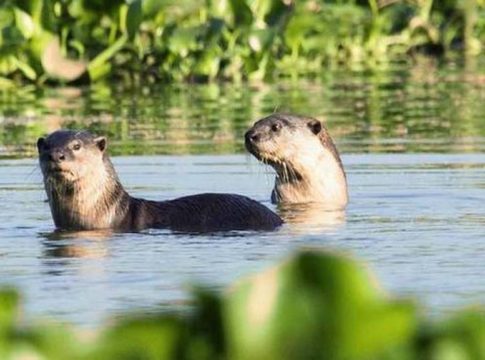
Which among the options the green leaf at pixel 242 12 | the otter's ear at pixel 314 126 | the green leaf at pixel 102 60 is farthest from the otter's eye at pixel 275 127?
the green leaf at pixel 102 60

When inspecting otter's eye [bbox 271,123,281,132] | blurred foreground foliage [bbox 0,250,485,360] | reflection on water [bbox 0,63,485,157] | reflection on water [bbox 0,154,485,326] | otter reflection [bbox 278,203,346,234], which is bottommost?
otter reflection [bbox 278,203,346,234]

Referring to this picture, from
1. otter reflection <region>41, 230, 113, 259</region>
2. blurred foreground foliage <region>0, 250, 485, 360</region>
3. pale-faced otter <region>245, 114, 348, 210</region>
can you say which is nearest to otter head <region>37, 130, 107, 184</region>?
otter reflection <region>41, 230, 113, 259</region>

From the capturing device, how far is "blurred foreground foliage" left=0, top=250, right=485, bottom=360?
2.79m

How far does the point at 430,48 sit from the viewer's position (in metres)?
27.0

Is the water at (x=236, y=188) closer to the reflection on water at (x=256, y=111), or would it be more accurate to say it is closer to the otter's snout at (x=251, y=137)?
the reflection on water at (x=256, y=111)

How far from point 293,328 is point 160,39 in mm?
17956

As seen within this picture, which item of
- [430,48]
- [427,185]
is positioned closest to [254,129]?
[427,185]

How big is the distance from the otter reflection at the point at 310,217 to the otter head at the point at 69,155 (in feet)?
3.64

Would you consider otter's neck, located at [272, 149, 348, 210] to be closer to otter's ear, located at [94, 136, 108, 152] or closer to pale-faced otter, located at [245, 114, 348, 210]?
pale-faced otter, located at [245, 114, 348, 210]

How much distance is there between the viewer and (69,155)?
30.2ft

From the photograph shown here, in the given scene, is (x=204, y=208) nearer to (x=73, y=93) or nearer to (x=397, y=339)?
(x=397, y=339)

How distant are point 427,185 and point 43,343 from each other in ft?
26.5

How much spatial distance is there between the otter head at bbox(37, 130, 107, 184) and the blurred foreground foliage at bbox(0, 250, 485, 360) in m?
6.30

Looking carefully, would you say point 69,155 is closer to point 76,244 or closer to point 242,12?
point 76,244
